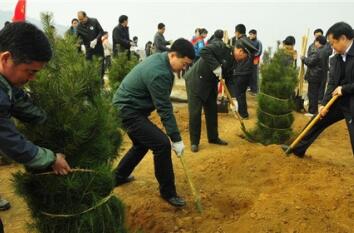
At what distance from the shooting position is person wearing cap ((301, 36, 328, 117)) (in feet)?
30.8

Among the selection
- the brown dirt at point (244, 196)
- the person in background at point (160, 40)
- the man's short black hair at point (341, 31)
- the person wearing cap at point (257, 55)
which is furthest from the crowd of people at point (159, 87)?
the person in background at point (160, 40)

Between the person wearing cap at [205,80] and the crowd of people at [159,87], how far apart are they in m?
0.02

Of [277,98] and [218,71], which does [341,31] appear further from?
[277,98]

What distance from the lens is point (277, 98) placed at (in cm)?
720

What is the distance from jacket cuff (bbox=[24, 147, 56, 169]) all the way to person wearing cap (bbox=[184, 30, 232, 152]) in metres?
4.36

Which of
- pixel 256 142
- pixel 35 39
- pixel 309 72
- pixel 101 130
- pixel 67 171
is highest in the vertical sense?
pixel 35 39

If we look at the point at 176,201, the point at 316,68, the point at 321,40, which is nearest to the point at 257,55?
the point at 316,68

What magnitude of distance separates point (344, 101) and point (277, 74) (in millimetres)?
2106

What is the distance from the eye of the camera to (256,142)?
7602mm

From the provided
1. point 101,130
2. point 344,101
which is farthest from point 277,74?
point 101,130

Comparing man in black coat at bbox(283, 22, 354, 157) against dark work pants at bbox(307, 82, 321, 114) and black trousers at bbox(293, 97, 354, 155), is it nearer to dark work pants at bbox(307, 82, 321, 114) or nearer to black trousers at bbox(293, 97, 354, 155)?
black trousers at bbox(293, 97, 354, 155)

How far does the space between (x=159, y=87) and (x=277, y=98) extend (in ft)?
11.9

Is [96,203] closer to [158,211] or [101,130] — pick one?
[101,130]

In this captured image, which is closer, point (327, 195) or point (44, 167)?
point (44, 167)
